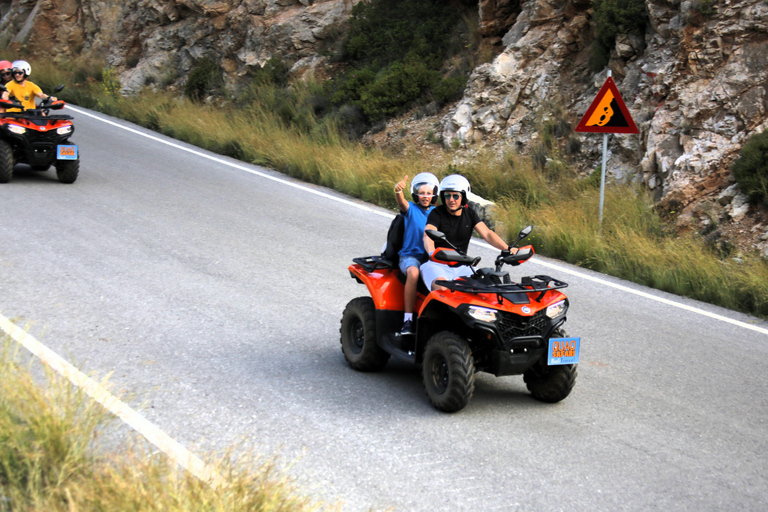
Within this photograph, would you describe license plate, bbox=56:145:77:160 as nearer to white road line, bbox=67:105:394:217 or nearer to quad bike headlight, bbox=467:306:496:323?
white road line, bbox=67:105:394:217

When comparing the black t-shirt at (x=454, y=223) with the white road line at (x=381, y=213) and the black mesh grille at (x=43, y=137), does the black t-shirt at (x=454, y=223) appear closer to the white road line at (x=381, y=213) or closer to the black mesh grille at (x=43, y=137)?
the white road line at (x=381, y=213)

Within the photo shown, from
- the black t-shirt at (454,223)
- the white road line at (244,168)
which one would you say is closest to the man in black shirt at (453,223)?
the black t-shirt at (454,223)

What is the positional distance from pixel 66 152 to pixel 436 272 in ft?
28.8

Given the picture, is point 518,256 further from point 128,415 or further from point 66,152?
point 66,152

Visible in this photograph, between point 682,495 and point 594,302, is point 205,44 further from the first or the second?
point 682,495

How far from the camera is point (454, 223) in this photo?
18.9 ft

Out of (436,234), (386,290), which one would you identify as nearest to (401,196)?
(386,290)

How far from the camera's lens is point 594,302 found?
8.22 meters

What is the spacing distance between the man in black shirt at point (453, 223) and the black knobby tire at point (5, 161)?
29.2 feet

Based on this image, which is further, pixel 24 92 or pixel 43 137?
pixel 24 92

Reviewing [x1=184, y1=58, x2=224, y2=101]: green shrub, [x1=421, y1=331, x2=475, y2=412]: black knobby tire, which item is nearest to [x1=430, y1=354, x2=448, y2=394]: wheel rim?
[x1=421, y1=331, x2=475, y2=412]: black knobby tire

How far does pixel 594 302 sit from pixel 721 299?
148cm

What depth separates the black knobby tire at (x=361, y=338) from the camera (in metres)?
5.84

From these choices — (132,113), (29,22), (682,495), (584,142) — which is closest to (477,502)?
(682,495)
